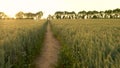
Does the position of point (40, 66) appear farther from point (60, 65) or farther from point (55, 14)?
point (55, 14)

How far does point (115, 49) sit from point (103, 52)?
494mm

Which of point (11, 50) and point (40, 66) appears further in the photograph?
point (40, 66)

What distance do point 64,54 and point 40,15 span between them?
140 m

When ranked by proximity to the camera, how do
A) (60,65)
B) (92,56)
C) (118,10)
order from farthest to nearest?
(118,10) < (60,65) < (92,56)

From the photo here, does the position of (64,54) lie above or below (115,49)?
below

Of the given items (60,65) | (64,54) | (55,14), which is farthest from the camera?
(55,14)

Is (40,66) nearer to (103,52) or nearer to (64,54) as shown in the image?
(64,54)

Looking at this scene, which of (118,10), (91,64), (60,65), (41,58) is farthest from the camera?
(118,10)

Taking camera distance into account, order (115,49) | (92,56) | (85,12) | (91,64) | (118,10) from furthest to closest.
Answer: (85,12) → (118,10) → (115,49) → (92,56) → (91,64)

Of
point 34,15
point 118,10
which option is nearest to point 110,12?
point 118,10

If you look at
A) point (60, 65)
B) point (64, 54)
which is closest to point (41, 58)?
point (64, 54)

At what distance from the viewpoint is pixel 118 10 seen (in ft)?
382

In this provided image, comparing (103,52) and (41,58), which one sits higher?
(103,52)

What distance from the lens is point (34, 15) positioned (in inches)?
5915
